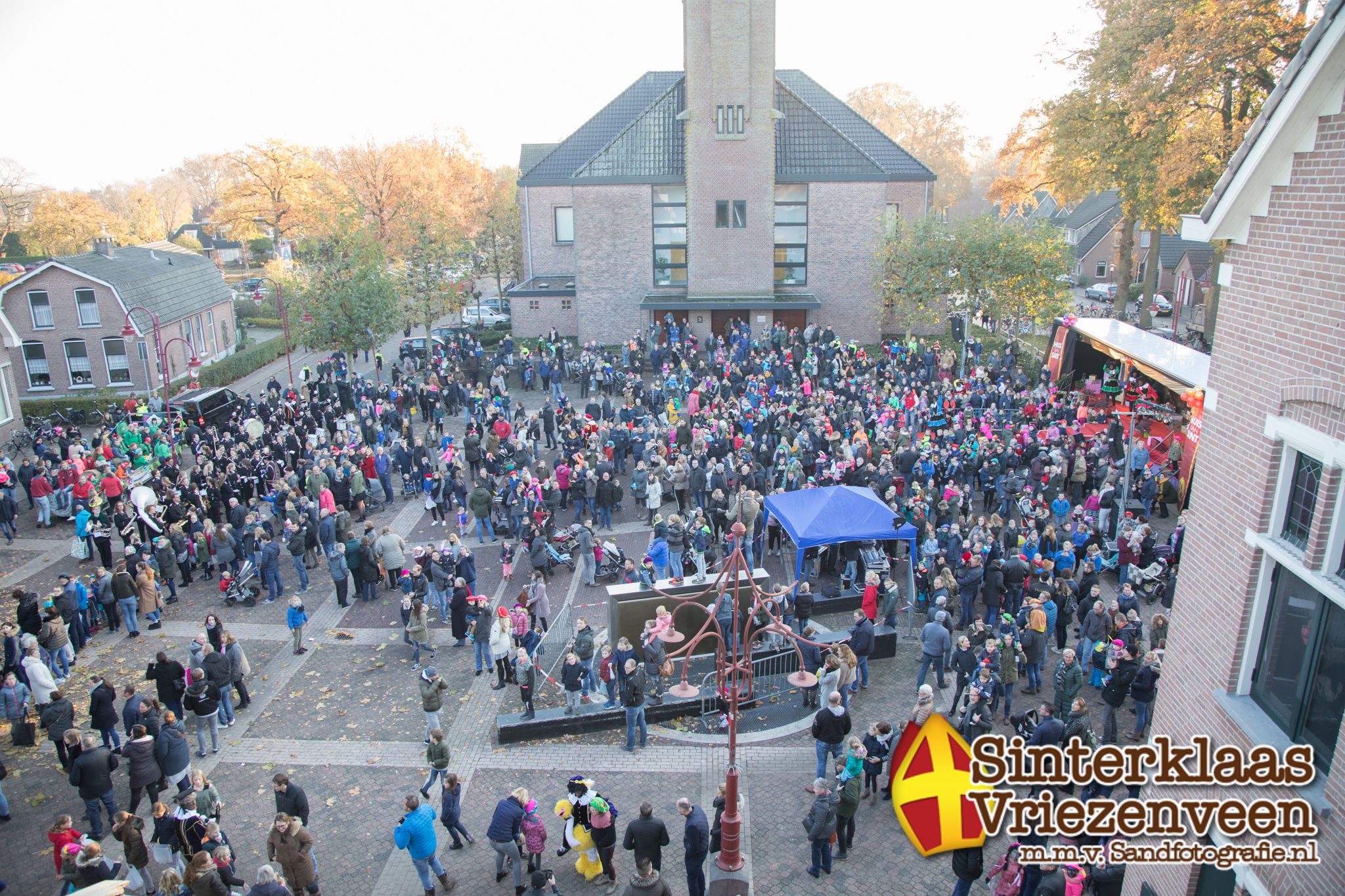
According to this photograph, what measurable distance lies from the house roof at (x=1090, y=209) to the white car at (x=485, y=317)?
45.8 m

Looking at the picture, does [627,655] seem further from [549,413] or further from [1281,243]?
[549,413]

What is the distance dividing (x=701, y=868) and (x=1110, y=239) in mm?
68384

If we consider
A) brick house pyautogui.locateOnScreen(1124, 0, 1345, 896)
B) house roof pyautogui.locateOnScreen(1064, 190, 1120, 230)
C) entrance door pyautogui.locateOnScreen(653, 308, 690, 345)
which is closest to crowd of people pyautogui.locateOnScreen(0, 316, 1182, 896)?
brick house pyautogui.locateOnScreen(1124, 0, 1345, 896)

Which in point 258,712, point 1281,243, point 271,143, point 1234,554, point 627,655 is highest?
point 271,143

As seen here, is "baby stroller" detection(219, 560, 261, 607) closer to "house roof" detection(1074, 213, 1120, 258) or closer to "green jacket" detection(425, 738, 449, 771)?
"green jacket" detection(425, 738, 449, 771)

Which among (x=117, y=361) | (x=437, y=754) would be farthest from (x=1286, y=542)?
(x=117, y=361)

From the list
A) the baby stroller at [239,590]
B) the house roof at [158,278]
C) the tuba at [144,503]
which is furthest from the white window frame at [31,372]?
the baby stroller at [239,590]

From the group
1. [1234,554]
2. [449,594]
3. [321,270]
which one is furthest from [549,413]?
[1234,554]

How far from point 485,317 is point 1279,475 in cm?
4604

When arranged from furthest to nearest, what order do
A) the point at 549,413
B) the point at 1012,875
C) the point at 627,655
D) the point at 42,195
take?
the point at 42,195 < the point at 549,413 < the point at 627,655 < the point at 1012,875

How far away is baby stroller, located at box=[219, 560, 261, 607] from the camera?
17.6m

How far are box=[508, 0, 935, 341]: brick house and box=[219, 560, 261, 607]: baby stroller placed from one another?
23.4 metres

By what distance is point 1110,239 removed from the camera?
218 ft

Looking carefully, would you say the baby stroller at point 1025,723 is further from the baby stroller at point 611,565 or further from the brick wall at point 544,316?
the brick wall at point 544,316
